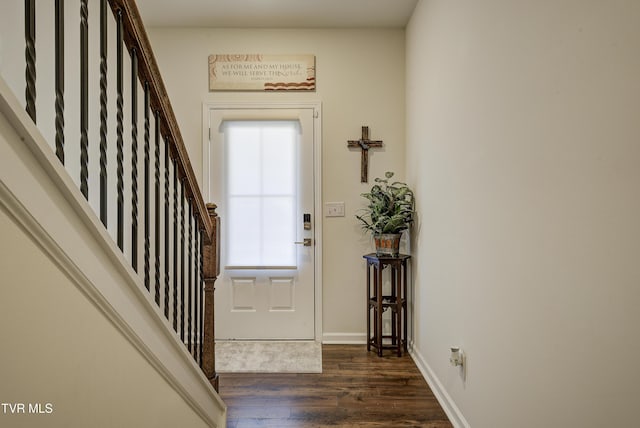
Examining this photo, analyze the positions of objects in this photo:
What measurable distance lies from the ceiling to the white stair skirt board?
2.62 m

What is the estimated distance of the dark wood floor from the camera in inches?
83.0

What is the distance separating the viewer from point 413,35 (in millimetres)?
3062

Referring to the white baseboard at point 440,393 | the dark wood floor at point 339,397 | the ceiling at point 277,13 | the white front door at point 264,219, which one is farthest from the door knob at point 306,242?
the ceiling at point 277,13

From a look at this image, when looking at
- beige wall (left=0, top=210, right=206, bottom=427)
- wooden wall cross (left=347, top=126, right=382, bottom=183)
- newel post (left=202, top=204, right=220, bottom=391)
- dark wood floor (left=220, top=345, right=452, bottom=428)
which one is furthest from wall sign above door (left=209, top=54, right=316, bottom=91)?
beige wall (left=0, top=210, right=206, bottom=427)

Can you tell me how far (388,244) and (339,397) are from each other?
1.13 metres

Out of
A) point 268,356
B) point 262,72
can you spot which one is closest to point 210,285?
point 268,356

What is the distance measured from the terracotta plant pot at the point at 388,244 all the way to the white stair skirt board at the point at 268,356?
0.94m

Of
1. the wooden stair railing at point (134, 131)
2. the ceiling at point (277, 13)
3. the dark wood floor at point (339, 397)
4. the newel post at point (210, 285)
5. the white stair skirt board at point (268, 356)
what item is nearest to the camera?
the wooden stair railing at point (134, 131)

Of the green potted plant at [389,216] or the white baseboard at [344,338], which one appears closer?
the green potted plant at [389,216]

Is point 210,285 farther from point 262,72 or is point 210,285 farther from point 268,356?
point 262,72

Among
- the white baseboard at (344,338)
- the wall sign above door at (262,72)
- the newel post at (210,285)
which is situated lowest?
the white baseboard at (344,338)

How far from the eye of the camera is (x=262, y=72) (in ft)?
10.9

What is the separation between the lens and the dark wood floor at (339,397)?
83.0 inches

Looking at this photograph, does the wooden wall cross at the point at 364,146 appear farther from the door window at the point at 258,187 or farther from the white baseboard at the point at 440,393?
the white baseboard at the point at 440,393
